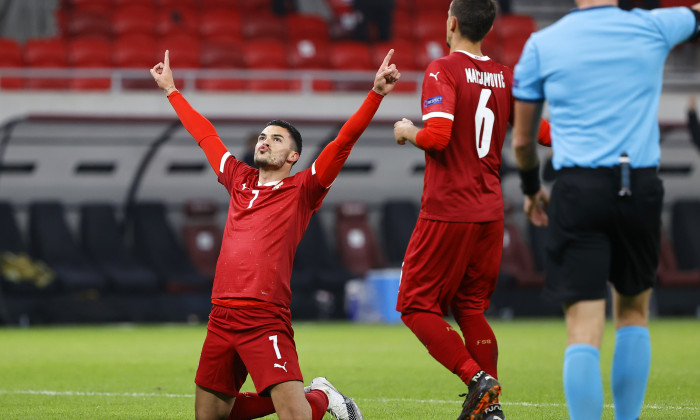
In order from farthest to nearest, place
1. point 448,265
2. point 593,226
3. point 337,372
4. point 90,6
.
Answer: point 90,6 → point 337,372 → point 448,265 → point 593,226

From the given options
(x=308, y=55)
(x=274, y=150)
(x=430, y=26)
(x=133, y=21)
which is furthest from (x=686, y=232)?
(x=274, y=150)

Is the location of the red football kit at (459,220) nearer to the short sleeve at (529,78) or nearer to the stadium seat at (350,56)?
the short sleeve at (529,78)

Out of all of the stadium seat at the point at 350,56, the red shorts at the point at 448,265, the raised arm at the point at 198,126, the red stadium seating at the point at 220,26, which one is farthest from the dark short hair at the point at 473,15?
the red stadium seating at the point at 220,26

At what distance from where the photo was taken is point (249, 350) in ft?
16.1

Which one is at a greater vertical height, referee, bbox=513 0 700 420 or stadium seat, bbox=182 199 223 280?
referee, bbox=513 0 700 420

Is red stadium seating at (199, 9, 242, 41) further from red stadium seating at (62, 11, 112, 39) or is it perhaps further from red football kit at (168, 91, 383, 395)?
red football kit at (168, 91, 383, 395)

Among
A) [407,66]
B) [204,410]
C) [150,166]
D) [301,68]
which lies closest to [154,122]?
[150,166]

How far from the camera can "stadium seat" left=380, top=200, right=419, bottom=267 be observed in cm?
1808

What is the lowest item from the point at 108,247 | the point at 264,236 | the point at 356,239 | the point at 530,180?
the point at 356,239

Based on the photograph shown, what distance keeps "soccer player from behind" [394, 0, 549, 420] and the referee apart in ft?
3.09

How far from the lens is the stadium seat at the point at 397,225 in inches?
712

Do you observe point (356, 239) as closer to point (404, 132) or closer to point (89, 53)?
point (89, 53)

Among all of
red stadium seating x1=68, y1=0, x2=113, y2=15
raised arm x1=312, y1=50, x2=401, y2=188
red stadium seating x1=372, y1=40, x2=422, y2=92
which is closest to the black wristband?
raised arm x1=312, y1=50, x2=401, y2=188

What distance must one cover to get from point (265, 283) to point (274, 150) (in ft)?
2.30
